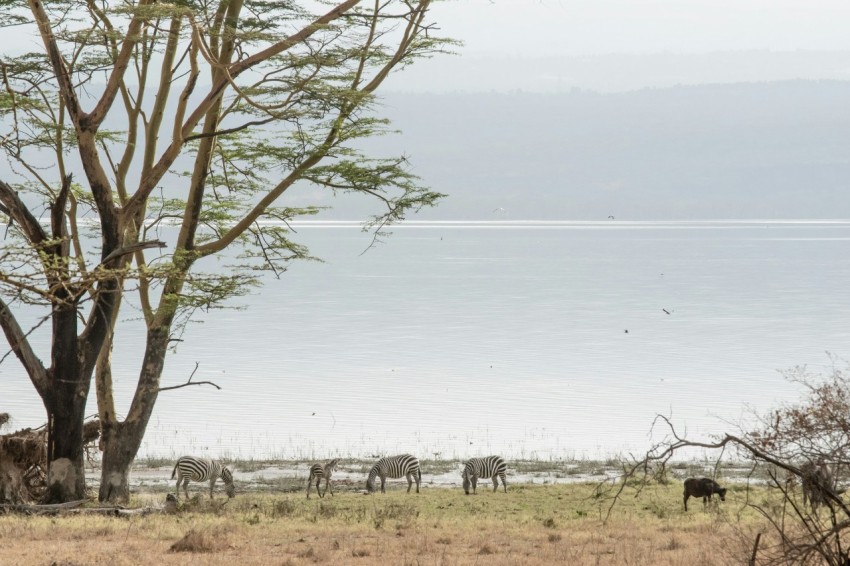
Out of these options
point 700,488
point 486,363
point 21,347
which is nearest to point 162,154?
point 21,347

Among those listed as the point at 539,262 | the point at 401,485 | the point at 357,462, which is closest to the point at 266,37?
the point at 401,485

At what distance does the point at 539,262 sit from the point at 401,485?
92855 mm

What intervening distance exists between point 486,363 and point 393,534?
28876 mm

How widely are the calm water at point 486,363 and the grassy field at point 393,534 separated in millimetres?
8892

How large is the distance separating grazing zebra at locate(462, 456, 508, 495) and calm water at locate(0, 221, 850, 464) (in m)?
5.88

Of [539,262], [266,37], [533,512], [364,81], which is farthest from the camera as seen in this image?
[539,262]

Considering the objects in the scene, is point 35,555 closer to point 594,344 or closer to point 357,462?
point 357,462

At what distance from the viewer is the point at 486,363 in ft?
137

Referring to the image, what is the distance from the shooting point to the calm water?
91.7 ft

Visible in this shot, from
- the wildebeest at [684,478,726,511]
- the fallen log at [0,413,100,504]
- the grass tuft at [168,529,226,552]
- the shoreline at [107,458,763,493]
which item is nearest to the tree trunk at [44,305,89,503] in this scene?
the fallen log at [0,413,100,504]

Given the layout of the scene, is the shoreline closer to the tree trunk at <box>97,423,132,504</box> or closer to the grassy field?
the tree trunk at <box>97,423,132,504</box>

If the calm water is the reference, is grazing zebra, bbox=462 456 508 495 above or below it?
below

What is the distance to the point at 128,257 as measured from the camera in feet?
55.5

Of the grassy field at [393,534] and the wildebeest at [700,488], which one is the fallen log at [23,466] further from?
the wildebeest at [700,488]
